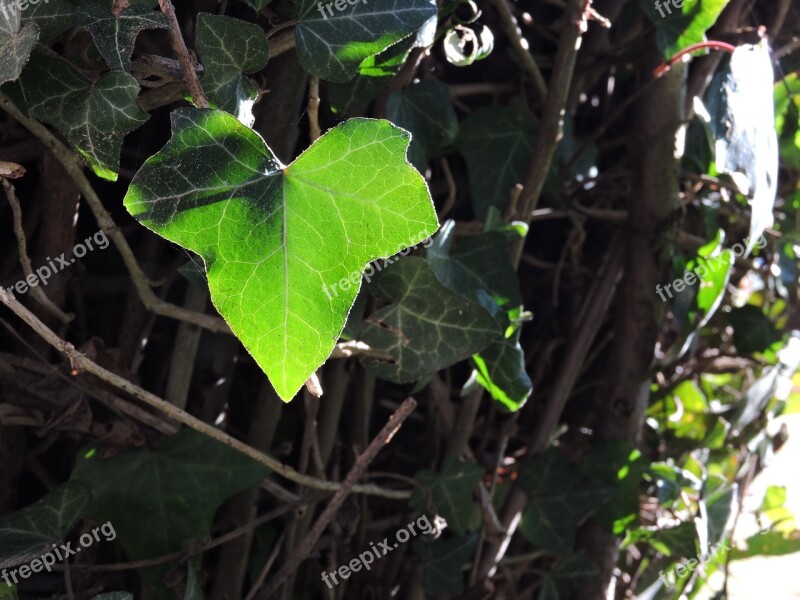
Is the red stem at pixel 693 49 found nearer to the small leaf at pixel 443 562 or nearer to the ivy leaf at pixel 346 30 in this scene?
the ivy leaf at pixel 346 30

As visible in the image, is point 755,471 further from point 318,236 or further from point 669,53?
point 318,236

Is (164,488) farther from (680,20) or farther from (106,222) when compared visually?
(680,20)

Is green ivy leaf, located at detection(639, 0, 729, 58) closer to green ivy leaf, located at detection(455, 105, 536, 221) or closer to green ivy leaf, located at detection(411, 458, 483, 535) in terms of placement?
green ivy leaf, located at detection(455, 105, 536, 221)

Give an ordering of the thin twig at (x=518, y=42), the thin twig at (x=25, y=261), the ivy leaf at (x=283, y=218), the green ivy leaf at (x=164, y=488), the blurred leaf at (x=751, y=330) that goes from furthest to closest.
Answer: the blurred leaf at (x=751, y=330)
the thin twig at (x=518, y=42)
the green ivy leaf at (x=164, y=488)
the thin twig at (x=25, y=261)
the ivy leaf at (x=283, y=218)

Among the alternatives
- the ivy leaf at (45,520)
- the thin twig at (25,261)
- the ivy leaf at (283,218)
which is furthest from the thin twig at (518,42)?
the ivy leaf at (45,520)

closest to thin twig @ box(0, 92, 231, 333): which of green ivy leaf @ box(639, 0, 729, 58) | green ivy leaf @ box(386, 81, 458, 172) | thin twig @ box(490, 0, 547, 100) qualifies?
green ivy leaf @ box(386, 81, 458, 172)

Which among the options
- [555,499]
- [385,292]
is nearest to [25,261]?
[385,292]

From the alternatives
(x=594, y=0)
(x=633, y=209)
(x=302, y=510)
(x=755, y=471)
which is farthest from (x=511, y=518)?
(x=594, y=0)
